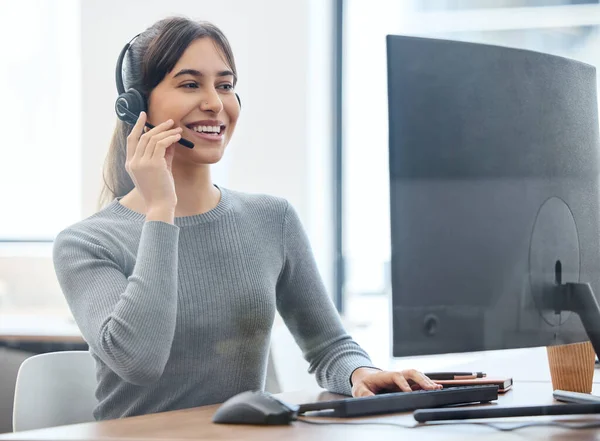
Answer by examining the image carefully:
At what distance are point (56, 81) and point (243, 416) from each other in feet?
7.63

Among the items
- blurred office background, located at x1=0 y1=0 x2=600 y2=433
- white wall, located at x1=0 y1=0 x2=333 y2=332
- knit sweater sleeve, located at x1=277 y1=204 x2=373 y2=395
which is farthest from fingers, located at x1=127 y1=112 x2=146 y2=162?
white wall, located at x1=0 y1=0 x2=333 y2=332

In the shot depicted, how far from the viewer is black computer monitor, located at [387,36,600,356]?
88 centimetres

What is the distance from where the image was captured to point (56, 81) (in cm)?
297

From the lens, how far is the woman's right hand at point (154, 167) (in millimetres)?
1234

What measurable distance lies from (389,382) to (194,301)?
358 millimetres

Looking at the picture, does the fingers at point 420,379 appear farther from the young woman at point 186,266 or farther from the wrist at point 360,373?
the wrist at point 360,373

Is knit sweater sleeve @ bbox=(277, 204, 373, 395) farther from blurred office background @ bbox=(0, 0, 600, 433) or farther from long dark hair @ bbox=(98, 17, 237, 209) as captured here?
blurred office background @ bbox=(0, 0, 600, 433)

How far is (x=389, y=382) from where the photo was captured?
1131 millimetres

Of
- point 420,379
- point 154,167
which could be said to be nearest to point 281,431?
point 420,379

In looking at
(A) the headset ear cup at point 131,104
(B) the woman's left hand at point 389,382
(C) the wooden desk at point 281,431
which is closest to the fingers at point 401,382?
(B) the woman's left hand at point 389,382

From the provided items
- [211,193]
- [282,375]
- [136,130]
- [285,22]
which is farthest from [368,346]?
[136,130]

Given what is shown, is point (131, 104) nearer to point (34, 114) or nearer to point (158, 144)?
point (158, 144)

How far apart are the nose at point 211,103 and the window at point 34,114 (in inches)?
66.4

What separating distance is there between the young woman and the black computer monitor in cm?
23
